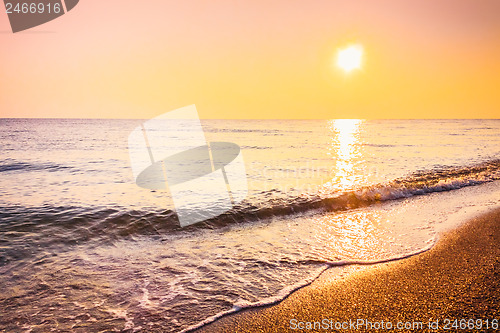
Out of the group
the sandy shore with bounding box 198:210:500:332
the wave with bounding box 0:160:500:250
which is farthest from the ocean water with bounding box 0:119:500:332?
the sandy shore with bounding box 198:210:500:332

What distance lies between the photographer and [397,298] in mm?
3633

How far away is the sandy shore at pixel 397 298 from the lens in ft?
10.5

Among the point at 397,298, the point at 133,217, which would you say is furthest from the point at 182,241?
the point at 397,298

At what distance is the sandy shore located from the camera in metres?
3.21

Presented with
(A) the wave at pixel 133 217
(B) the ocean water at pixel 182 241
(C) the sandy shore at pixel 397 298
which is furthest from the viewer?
(A) the wave at pixel 133 217

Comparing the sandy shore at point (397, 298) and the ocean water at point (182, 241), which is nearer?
the sandy shore at point (397, 298)

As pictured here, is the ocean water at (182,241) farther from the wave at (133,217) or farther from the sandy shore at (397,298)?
the sandy shore at (397,298)

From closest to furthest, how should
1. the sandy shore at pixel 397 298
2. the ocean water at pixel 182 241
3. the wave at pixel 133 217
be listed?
the sandy shore at pixel 397 298 < the ocean water at pixel 182 241 < the wave at pixel 133 217

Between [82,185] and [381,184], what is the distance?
1230cm

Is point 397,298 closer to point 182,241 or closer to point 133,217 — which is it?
point 182,241

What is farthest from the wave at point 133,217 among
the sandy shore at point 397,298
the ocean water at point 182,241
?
the sandy shore at point 397,298

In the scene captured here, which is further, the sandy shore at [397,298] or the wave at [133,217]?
the wave at [133,217]

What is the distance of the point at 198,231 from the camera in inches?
273

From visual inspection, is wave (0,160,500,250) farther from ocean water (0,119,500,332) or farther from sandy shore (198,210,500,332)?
sandy shore (198,210,500,332)
